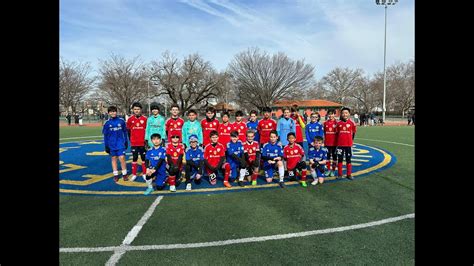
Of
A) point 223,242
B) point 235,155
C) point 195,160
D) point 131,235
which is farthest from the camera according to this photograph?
point 235,155

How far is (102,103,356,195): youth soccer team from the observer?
19.7 feet

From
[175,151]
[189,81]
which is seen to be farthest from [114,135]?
[189,81]

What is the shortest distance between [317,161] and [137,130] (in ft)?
15.6

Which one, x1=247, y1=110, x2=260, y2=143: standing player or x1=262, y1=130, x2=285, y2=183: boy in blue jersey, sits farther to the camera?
x1=247, y1=110, x2=260, y2=143: standing player

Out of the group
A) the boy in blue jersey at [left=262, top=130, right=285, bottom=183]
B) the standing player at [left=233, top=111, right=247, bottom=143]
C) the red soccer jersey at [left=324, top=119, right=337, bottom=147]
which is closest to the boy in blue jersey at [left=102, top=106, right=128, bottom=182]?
the standing player at [left=233, top=111, right=247, bottom=143]

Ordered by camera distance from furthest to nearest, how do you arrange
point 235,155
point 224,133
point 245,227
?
point 224,133, point 235,155, point 245,227

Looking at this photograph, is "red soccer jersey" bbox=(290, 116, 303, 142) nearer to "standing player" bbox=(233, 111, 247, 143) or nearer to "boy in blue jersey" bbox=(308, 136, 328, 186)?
"boy in blue jersey" bbox=(308, 136, 328, 186)

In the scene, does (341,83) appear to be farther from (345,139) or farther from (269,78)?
(345,139)

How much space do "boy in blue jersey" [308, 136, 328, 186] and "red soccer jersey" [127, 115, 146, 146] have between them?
4.47m

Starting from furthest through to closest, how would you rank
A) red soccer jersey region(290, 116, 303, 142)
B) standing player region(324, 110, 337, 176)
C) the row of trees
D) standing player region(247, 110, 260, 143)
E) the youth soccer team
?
the row of trees
standing player region(247, 110, 260, 143)
red soccer jersey region(290, 116, 303, 142)
standing player region(324, 110, 337, 176)
the youth soccer team

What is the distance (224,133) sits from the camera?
733cm
